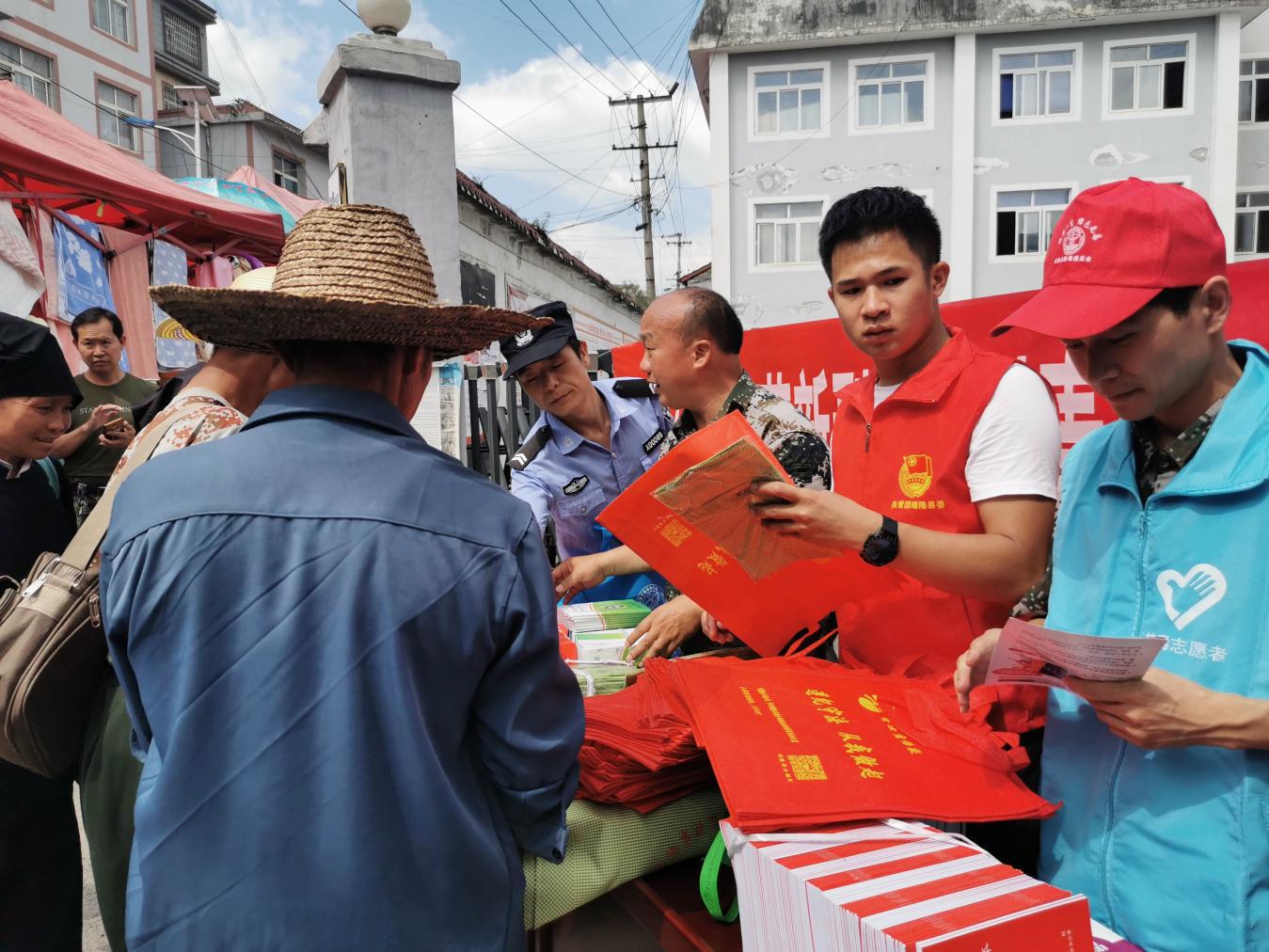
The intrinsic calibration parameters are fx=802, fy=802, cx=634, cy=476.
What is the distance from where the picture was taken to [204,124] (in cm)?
2094

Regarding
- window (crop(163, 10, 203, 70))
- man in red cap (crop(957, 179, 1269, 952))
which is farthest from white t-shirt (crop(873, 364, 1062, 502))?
window (crop(163, 10, 203, 70))

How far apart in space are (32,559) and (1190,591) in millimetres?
2981

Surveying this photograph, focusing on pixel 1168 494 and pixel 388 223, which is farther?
pixel 388 223

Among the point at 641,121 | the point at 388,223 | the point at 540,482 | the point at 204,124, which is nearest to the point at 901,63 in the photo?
the point at 641,121

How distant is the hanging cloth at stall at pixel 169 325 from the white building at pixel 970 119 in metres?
12.5

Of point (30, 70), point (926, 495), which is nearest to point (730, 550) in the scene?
point (926, 495)

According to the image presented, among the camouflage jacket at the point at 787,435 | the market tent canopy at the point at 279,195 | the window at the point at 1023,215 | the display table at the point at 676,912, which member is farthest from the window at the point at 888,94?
the display table at the point at 676,912

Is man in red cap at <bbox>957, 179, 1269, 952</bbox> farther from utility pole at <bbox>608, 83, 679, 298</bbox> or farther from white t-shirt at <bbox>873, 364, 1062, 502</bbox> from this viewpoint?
utility pole at <bbox>608, 83, 679, 298</bbox>

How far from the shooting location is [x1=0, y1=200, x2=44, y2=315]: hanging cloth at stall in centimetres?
537

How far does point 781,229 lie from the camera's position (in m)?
18.4

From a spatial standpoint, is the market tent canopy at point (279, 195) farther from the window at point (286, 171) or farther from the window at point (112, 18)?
the window at point (112, 18)

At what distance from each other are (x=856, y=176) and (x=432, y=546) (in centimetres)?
1959

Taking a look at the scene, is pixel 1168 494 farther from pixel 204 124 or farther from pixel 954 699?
pixel 204 124

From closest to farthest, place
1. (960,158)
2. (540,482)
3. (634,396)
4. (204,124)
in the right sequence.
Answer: (540,482), (634,396), (960,158), (204,124)
